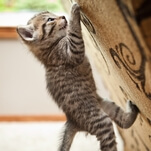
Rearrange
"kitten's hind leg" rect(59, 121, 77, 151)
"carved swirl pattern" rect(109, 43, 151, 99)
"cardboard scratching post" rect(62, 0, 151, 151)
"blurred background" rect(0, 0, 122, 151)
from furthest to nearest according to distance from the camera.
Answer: "blurred background" rect(0, 0, 122, 151)
"kitten's hind leg" rect(59, 121, 77, 151)
"carved swirl pattern" rect(109, 43, 151, 99)
"cardboard scratching post" rect(62, 0, 151, 151)

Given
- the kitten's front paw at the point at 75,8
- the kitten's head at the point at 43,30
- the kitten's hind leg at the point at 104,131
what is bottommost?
the kitten's hind leg at the point at 104,131

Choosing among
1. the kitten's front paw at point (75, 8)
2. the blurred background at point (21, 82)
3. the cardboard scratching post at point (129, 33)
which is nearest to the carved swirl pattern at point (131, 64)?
the cardboard scratching post at point (129, 33)

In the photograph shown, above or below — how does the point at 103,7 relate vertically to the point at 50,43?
below

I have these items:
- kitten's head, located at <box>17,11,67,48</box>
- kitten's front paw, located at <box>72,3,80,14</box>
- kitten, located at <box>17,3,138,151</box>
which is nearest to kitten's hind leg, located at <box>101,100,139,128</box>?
kitten, located at <box>17,3,138,151</box>

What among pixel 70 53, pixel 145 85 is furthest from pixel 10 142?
pixel 145 85

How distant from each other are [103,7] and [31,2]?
1814mm

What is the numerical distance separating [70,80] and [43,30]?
22 cm

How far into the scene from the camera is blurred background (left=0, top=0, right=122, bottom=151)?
2193 mm

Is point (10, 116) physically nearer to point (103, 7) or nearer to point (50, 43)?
point (50, 43)

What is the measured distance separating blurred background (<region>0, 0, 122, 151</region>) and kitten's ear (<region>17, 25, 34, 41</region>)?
0.93m

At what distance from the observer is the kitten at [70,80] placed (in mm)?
1119

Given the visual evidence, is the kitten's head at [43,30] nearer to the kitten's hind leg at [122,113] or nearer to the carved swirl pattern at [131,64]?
the kitten's hind leg at [122,113]

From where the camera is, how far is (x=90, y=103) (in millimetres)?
1134

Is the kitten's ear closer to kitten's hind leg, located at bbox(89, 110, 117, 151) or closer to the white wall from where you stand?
kitten's hind leg, located at bbox(89, 110, 117, 151)
